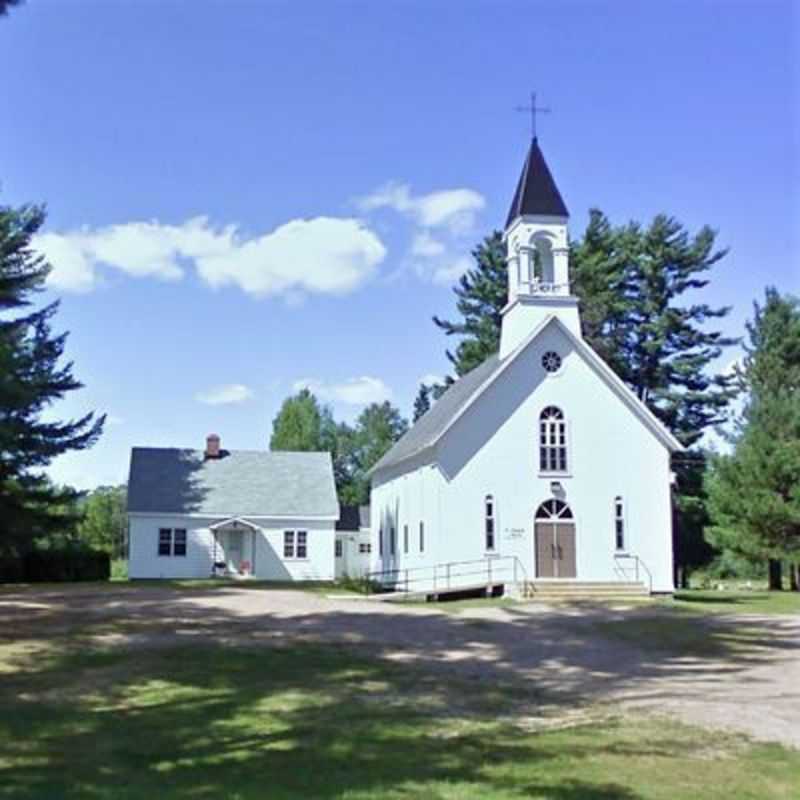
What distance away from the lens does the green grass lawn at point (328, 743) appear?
870cm

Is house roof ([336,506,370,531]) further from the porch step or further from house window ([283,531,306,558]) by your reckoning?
the porch step

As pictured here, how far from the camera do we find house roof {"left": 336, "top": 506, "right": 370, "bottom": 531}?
58062 millimetres

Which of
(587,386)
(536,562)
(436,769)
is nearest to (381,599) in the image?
(536,562)

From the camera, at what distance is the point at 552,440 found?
3369 cm

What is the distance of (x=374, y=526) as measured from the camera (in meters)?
46.1

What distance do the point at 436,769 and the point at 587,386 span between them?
84.5 feet

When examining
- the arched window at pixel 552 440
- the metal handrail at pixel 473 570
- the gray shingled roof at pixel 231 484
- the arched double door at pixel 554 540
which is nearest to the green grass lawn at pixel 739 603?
the arched double door at pixel 554 540

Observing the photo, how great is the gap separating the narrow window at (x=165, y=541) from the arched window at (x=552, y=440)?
19.0 metres

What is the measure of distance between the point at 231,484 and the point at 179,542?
3.92 m

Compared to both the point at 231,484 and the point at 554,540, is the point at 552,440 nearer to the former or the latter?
the point at 554,540

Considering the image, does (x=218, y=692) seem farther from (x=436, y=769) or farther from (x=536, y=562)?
(x=536, y=562)

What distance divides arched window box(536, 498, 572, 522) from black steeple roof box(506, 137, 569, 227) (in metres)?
9.69

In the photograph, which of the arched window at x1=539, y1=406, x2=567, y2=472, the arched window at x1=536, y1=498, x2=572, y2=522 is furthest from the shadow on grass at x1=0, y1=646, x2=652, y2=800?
the arched window at x1=539, y1=406, x2=567, y2=472

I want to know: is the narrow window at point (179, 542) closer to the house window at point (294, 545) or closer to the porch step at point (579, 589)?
the house window at point (294, 545)
